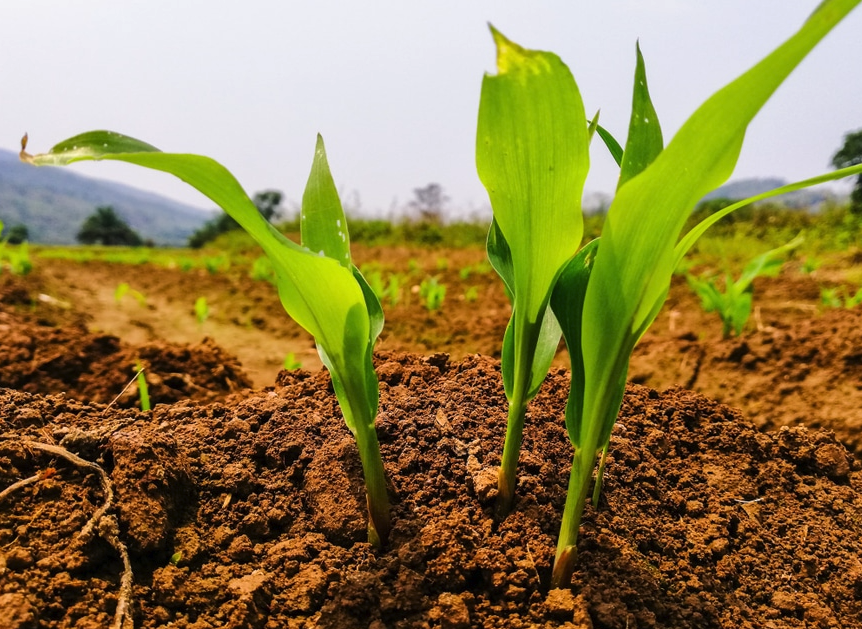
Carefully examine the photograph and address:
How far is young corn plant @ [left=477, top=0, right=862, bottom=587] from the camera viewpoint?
1.83ft

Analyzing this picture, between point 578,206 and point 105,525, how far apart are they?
86cm

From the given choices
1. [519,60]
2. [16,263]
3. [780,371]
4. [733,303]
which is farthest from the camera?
[16,263]

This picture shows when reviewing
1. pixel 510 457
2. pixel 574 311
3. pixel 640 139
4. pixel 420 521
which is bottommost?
pixel 420 521

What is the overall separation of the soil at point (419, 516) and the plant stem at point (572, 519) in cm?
3

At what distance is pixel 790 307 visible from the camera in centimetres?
323

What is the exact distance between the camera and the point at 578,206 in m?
0.68

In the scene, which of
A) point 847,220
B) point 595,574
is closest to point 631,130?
point 595,574

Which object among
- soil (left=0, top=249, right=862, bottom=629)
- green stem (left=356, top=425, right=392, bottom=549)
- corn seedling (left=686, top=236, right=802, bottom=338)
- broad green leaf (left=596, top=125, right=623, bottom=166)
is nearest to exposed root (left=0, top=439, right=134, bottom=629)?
soil (left=0, top=249, right=862, bottom=629)

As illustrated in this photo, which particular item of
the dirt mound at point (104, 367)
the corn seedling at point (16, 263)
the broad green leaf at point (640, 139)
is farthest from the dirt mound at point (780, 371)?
the corn seedling at point (16, 263)

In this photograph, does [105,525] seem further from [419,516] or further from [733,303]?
[733,303]

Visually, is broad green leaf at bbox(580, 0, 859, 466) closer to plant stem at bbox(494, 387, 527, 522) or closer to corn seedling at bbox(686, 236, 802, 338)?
plant stem at bbox(494, 387, 527, 522)

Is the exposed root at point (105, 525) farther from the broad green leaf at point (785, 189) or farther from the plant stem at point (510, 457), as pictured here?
the broad green leaf at point (785, 189)

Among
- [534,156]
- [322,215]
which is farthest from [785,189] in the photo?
[322,215]

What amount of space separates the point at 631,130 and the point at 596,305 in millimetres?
243
